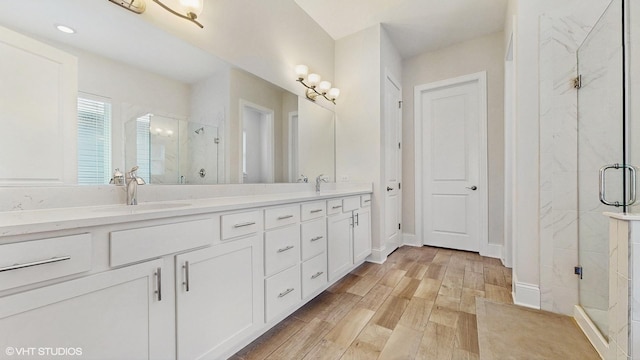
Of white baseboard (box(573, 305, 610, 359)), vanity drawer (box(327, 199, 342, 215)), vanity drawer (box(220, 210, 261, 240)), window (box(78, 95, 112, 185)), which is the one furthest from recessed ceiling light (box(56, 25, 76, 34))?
white baseboard (box(573, 305, 610, 359))

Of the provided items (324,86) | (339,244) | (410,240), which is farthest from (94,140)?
(410,240)

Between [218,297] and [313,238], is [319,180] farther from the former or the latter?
[218,297]

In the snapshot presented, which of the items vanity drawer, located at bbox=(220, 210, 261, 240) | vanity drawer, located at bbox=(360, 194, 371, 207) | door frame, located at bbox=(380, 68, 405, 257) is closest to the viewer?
vanity drawer, located at bbox=(220, 210, 261, 240)

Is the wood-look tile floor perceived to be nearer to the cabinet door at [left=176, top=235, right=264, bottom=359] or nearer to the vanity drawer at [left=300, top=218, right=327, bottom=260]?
the cabinet door at [left=176, top=235, right=264, bottom=359]

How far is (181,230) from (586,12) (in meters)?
2.87

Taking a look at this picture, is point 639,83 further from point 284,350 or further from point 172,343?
point 172,343

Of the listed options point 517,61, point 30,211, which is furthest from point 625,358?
point 30,211

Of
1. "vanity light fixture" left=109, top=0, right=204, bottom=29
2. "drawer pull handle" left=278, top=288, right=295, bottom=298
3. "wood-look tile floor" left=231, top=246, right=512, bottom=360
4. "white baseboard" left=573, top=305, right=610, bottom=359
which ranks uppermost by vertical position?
"vanity light fixture" left=109, top=0, right=204, bottom=29

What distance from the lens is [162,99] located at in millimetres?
1482

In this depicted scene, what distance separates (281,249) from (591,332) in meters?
1.92

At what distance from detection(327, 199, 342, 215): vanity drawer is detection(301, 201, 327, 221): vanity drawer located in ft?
0.20

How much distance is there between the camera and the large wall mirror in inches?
46.5

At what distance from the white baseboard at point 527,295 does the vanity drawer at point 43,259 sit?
102 inches

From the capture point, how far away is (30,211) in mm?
1013
